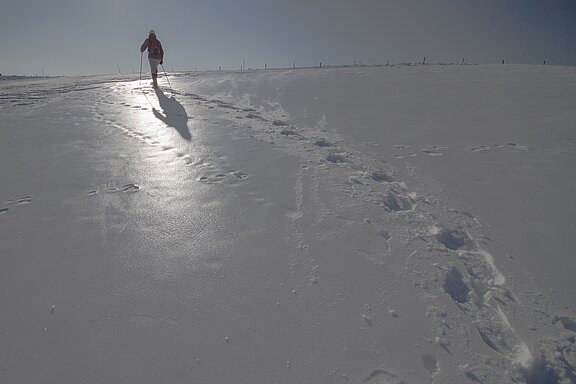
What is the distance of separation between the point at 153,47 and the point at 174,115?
5.68 metres

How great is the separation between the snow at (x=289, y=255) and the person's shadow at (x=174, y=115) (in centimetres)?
31

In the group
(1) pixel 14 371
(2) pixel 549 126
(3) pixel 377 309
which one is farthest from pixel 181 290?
(2) pixel 549 126

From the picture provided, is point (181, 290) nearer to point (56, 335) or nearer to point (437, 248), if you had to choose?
point (56, 335)

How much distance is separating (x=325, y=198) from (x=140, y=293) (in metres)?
2.16

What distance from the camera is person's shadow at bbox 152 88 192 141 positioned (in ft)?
20.2

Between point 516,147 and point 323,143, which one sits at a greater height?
point 516,147

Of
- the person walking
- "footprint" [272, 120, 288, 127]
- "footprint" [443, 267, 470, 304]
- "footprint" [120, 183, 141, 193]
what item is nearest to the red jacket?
the person walking

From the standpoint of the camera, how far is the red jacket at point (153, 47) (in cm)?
1125

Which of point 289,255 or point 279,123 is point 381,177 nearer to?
point 289,255

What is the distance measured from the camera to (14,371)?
178 centimetres

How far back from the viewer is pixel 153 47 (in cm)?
1129

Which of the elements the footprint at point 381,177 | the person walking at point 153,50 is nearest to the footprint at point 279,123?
the footprint at point 381,177

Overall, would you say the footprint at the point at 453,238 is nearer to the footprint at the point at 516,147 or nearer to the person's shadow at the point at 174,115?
the footprint at the point at 516,147

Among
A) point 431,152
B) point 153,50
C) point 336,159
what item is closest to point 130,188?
point 336,159
